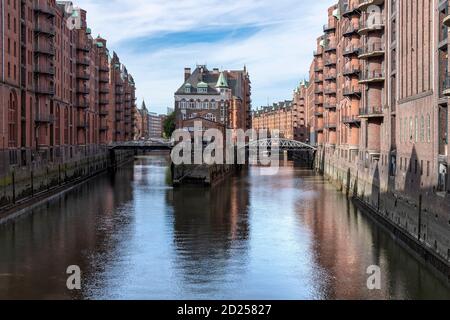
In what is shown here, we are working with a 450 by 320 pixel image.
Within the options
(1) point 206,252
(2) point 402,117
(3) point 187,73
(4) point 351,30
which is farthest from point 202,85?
(1) point 206,252

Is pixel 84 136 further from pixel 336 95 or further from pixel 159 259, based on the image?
pixel 159 259

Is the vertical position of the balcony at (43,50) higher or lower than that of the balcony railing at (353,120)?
higher

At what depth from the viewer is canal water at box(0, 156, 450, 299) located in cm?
2488

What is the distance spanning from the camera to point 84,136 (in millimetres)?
88188

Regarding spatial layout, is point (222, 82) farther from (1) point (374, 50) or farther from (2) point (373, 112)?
(1) point (374, 50)

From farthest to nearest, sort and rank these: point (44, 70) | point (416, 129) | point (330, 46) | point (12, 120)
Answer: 1. point (330, 46)
2. point (44, 70)
3. point (12, 120)
4. point (416, 129)

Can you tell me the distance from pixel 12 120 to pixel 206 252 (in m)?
28.6

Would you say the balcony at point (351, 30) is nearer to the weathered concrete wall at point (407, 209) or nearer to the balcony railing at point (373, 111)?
the balcony railing at point (373, 111)

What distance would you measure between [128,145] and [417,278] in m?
78.7

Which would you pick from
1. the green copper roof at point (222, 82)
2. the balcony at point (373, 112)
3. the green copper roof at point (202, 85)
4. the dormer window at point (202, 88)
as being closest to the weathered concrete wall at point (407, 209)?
the balcony at point (373, 112)

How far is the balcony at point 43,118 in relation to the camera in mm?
61081

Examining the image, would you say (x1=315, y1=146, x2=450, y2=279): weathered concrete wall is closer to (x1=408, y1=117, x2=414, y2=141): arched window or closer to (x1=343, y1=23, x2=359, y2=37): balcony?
(x1=408, y1=117, x2=414, y2=141): arched window

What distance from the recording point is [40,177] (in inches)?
2146

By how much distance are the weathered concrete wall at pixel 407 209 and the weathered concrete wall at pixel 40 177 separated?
2489 centimetres
